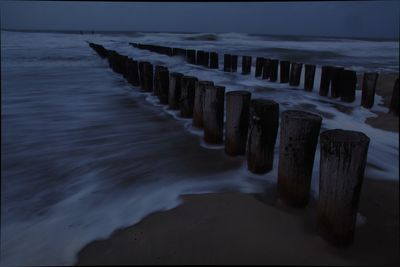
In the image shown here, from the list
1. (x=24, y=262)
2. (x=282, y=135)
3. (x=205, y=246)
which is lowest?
(x=24, y=262)

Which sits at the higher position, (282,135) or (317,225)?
(282,135)

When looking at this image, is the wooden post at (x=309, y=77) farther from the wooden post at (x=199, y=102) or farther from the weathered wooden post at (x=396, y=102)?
the wooden post at (x=199, y=102)

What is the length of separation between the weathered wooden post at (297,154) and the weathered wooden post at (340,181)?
0.23 meters

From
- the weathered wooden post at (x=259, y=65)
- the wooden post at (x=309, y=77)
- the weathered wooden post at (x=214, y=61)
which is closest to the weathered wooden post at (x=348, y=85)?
the wooden post at (x=309, y=77)

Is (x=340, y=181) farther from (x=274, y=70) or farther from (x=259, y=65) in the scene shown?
(x=259, y=65)

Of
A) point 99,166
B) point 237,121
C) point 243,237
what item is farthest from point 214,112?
point 243,237

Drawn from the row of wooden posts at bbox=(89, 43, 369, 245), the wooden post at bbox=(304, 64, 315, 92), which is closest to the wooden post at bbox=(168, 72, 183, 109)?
the row of wooden posts at bbox=(89, 43, 369, 245)

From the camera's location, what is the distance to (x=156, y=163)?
127 inches

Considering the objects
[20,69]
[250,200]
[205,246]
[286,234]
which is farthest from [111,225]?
[20,69]

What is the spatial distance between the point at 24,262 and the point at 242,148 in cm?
185

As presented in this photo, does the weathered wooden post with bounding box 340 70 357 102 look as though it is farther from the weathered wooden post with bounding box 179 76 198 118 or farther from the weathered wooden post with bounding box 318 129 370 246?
the weathered wooden post with bounding box 318 129 370 246

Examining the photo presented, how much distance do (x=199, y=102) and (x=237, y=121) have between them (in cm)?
93

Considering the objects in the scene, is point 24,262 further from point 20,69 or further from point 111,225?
point 20,69

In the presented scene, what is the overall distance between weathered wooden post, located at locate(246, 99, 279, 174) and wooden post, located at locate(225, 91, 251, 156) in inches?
12.4
